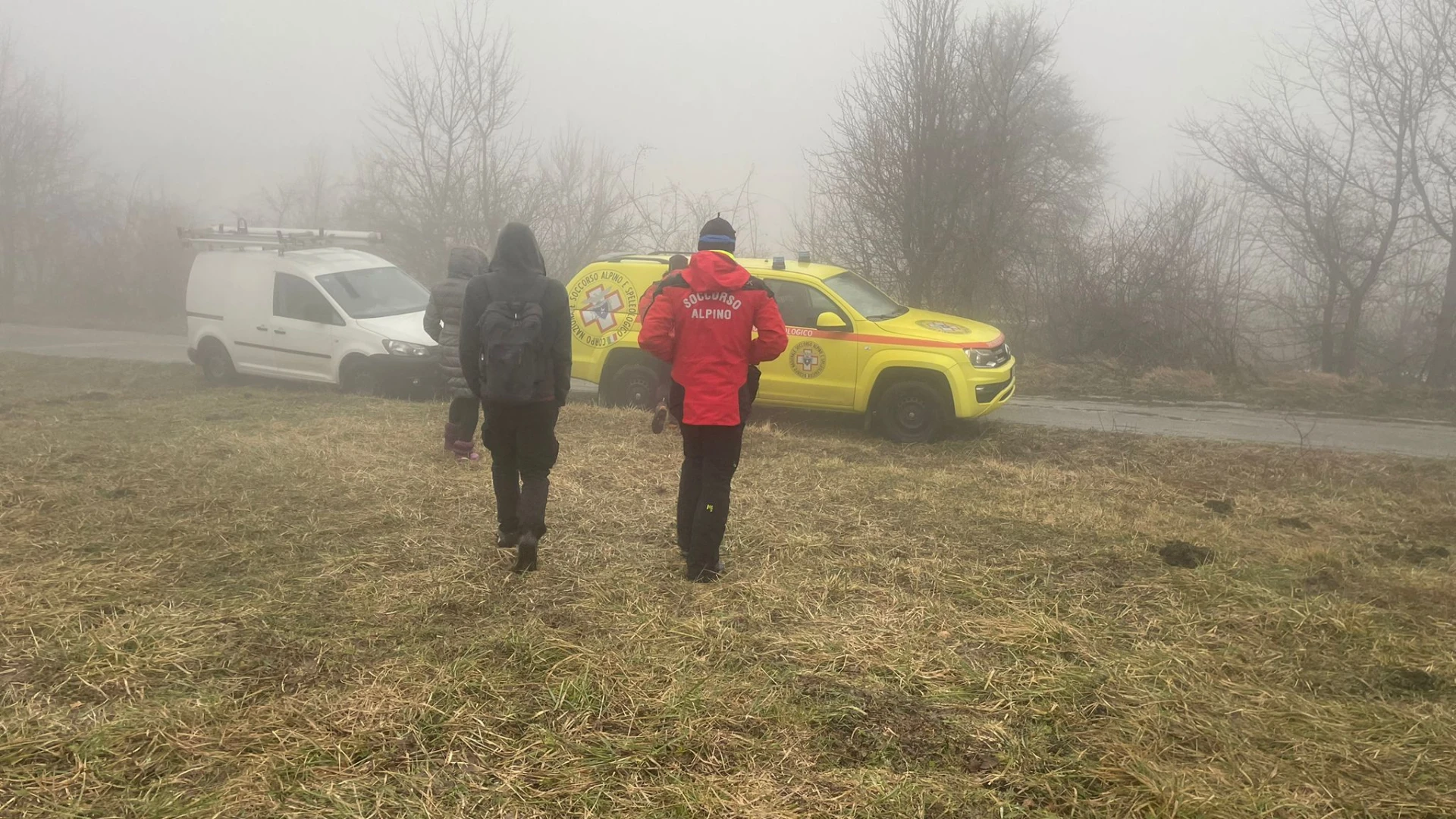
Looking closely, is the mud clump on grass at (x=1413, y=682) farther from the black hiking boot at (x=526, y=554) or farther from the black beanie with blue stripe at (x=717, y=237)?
the black hiking boot at (x=526, y=554)

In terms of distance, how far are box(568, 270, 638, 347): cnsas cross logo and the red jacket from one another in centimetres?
506

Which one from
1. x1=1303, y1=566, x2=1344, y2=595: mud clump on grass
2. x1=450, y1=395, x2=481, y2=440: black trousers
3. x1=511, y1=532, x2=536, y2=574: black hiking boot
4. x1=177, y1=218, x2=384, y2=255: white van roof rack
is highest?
x1=177, y1=218, x2=384, y2=255: white van roof rack

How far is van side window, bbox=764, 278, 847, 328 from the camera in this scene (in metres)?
9.06

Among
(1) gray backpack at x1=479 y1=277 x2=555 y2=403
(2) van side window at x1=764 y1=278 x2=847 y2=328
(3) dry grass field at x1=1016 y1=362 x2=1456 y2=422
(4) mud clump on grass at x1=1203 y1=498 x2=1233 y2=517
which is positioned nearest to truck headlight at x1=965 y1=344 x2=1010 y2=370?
(2) van side window at x1=764 y1=278 x2=847 y2=328

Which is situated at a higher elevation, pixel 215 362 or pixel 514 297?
pixel 514 297

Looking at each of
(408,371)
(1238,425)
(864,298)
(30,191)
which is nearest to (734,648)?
(864,298)

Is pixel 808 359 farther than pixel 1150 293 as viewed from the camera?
No

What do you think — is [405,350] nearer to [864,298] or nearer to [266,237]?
[266,237]

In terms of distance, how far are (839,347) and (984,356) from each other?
136cm

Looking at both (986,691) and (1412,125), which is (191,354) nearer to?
(986,691)

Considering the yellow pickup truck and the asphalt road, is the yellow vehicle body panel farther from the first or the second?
the asphalt road

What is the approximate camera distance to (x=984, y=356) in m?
8.73

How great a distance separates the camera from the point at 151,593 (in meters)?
4.54

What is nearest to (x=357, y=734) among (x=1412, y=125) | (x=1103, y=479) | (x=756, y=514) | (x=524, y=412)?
(x=524, y=412)
